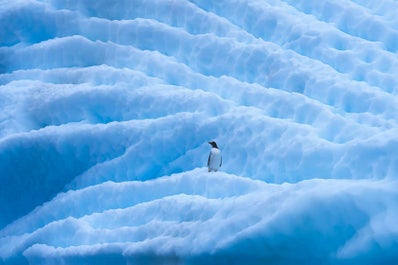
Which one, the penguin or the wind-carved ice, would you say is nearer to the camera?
the wind-carved ice

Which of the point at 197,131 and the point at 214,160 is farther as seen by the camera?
the point at 197,131

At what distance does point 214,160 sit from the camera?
10.8 ft

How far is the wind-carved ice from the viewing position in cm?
266

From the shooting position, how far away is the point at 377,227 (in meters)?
2.50

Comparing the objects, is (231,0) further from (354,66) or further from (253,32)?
(354,66)

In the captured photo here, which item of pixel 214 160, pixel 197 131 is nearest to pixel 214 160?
pixel 214 160

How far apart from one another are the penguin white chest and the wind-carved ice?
0.27 ft

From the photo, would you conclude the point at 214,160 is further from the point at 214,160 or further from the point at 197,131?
the point at 197,131

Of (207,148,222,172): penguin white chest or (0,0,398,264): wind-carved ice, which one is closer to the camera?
(0,0,398,264): wind-carved ice

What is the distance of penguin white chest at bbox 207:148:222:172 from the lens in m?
3.29

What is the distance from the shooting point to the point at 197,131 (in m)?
3.68

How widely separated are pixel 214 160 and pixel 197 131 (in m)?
0.42

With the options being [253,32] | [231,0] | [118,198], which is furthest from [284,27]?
[118,198]

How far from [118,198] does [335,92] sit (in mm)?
1526
